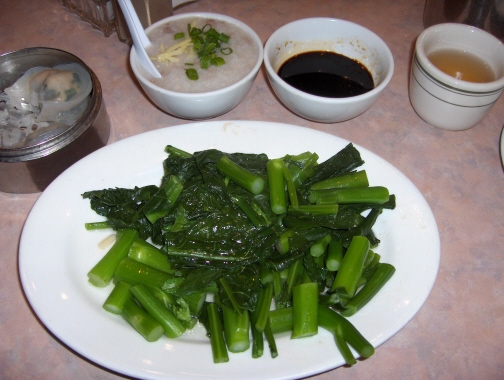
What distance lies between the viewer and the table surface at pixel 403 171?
1.65 metres

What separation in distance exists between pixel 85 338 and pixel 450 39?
2.24 meters

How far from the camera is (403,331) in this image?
173cm

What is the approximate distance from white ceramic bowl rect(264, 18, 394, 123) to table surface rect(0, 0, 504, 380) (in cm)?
24

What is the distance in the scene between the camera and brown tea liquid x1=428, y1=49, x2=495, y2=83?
227 cm

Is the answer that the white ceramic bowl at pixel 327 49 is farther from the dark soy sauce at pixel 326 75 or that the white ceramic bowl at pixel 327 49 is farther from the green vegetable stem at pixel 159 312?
the green vegetable stem at pixel 159 312

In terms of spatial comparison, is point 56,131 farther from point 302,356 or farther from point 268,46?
point 302,356

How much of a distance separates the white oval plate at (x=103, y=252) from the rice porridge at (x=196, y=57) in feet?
1.04

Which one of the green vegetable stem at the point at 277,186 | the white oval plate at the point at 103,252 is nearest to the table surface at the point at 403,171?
the white oval plate at the point at 103,252

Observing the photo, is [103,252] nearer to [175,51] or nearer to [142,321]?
[142,321]

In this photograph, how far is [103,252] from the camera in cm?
174

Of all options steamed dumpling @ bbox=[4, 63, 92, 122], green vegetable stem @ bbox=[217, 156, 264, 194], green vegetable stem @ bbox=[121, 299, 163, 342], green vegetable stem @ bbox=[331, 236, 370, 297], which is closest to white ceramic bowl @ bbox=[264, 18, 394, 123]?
green vegetable stem @ bbox=[217, 156, 264, 194]

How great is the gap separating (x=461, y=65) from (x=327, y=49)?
2.33 feet

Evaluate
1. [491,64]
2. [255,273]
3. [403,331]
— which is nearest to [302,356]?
[255,273]

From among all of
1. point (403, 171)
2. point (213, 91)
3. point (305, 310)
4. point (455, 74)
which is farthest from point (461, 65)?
point (305, 310)
